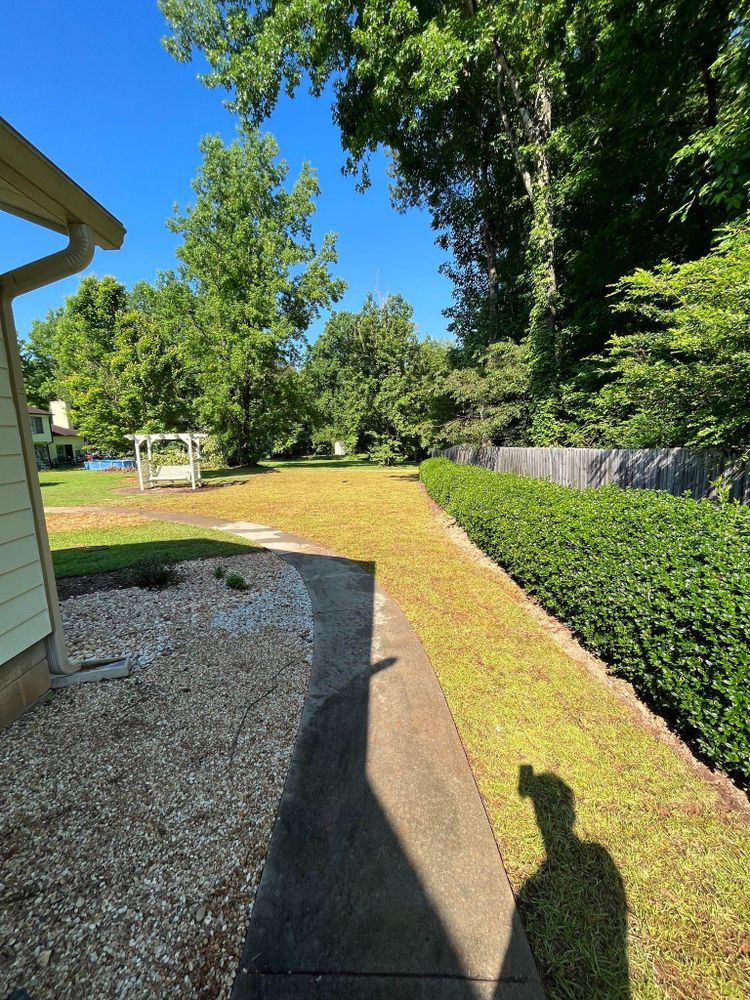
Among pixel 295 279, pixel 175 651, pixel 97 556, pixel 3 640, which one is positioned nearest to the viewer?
pixel 3 640

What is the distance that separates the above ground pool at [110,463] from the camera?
1218 inches

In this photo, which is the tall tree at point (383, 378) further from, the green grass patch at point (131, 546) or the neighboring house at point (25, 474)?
the neighboring house at point (25, 474)

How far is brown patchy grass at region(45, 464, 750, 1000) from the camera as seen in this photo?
1458mm

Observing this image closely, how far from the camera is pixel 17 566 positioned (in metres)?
2.73

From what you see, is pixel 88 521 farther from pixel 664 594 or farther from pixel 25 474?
pixel 664 594

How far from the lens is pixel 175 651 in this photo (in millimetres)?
3551

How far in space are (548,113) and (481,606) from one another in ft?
41.2

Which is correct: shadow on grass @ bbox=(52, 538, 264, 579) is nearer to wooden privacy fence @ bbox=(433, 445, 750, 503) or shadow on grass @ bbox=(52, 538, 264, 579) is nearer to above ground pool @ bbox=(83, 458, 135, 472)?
wooden privacy fence @ bbox=(433, 445, 750, 503)

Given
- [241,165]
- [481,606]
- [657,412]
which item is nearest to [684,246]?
[657,412]

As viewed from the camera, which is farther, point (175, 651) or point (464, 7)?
point (464, 7)

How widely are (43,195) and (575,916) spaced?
14.7 ft

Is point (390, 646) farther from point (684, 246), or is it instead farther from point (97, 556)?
point (684, 246)

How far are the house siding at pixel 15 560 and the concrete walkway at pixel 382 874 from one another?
6.51 ft

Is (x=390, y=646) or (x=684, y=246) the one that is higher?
(x=684, y=246)
